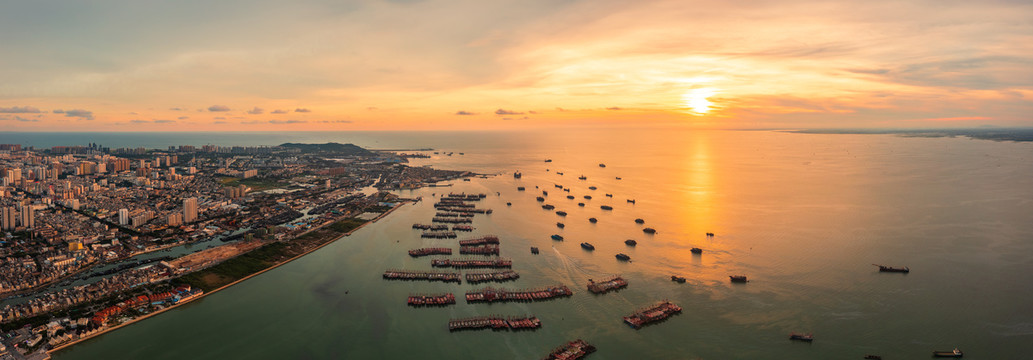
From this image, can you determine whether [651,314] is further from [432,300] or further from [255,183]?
[255,183]

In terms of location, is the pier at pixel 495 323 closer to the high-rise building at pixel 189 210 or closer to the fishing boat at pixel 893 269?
the fishing boat at pixel 893 269

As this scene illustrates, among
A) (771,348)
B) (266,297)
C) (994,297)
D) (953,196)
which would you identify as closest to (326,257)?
(266,297)

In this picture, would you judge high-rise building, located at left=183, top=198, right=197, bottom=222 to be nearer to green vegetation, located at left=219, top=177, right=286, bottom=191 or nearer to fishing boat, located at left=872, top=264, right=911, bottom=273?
green vegetation, located at left=219, top=177, right=286, bottom=191

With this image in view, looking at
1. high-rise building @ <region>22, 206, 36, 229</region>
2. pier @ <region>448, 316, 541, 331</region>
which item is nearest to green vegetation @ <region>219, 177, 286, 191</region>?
high-rise building @ <region>22, 206, 36, 229</region>

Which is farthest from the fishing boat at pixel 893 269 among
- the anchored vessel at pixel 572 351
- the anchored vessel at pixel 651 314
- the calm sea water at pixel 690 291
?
the anchored vessel at pixel 572 351

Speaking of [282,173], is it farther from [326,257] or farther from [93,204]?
[326,257]

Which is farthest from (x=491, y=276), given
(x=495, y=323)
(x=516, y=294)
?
(x=495, y=323)
